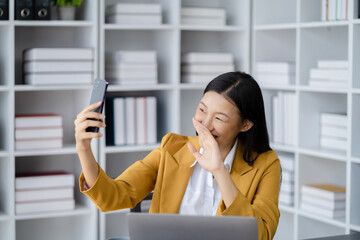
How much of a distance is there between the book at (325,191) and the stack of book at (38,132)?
148cm

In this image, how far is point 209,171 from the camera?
1915mm

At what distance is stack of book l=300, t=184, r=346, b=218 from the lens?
3248mm

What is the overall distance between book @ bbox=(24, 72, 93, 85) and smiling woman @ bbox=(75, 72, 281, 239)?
4.37 feet

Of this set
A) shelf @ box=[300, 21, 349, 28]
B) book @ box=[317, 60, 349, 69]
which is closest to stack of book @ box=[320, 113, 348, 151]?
book @ box=[317, 60, 349, 69]

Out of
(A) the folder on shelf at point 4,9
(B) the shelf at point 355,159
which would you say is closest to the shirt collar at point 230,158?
(B) the shelf at point 355,159

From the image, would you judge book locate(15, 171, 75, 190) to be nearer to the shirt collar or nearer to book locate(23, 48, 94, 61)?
book locate(23, 48, 94, 61)

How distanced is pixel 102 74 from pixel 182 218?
2093 mm

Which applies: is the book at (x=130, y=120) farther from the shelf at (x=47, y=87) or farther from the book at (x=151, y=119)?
the shelf at (x=47, y=87)

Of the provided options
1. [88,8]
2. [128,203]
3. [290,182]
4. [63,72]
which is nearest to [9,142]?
[63,72]

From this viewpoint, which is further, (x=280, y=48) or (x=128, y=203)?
(x=280, y=48)

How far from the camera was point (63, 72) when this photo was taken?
11.0ft

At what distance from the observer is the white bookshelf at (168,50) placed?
358cm

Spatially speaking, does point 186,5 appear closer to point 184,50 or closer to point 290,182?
point 184,50

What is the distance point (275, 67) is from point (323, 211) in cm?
96
